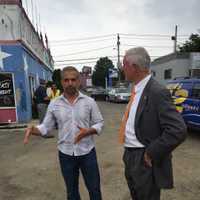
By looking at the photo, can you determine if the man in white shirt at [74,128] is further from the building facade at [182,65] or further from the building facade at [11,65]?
the building facade at [182,65]

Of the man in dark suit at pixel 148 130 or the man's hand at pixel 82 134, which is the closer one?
the man in dark suit at pixel 148 130

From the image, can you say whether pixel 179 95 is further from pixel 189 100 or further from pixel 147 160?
pixel 147 160

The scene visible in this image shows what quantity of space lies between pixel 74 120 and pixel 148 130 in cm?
91

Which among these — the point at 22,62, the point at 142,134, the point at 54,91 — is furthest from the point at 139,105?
the point at 22,62

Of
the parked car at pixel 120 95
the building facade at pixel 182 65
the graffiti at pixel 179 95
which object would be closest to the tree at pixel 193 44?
the building facade at pixel 182 65

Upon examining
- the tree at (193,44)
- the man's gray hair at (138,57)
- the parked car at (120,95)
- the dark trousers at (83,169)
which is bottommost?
the parked car at (120,95)

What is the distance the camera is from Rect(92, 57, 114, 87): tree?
61.9m

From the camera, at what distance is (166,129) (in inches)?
71.0

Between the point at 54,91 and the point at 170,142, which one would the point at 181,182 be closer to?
the point at 170,142

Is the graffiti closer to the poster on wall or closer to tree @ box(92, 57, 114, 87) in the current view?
the poster on wall

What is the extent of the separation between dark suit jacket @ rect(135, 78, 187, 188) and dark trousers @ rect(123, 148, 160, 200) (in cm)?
7

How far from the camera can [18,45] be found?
9.73m

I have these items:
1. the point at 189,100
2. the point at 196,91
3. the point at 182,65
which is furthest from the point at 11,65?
the point at 182,65

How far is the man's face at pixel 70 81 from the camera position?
99.2 inches
